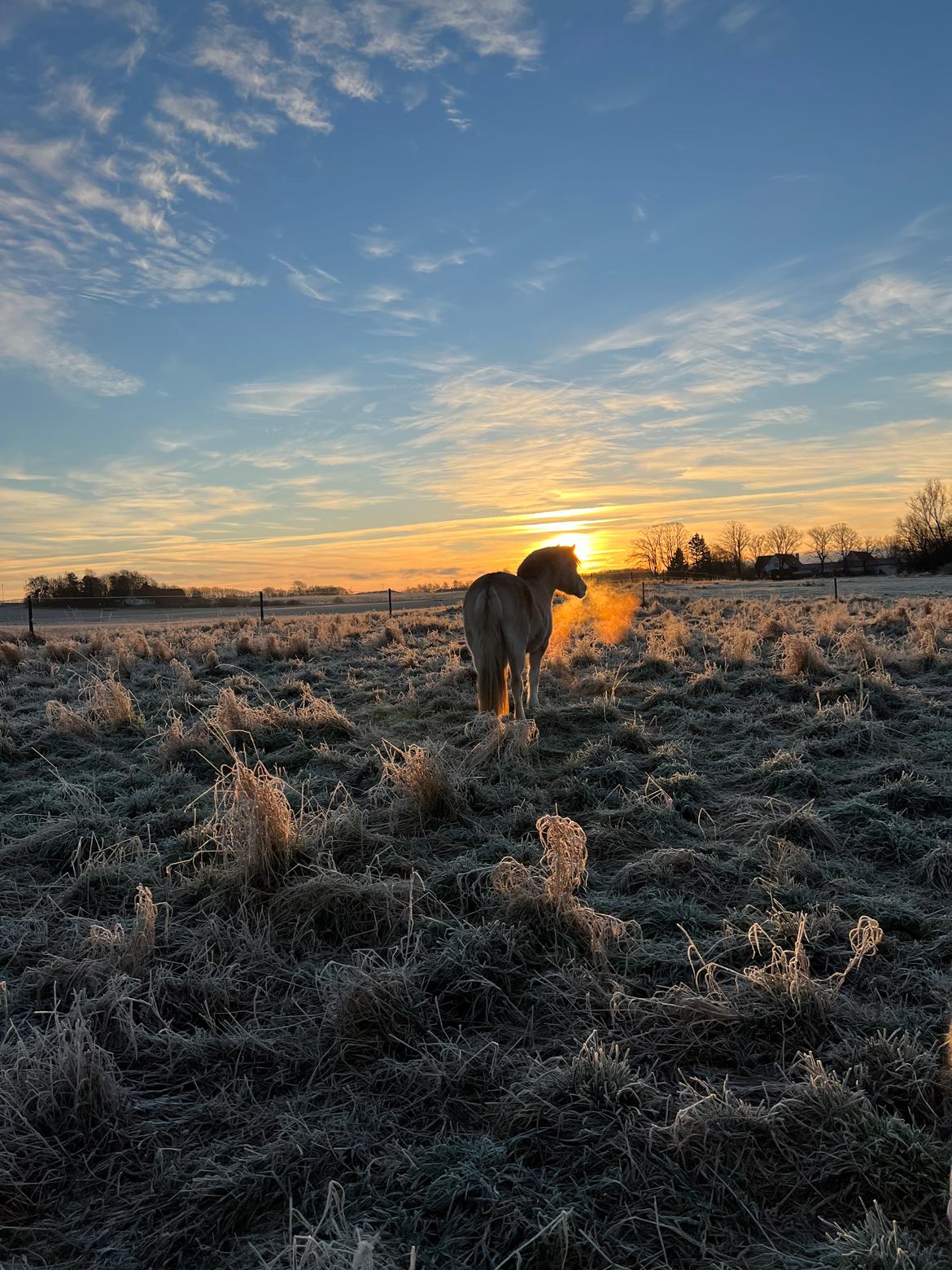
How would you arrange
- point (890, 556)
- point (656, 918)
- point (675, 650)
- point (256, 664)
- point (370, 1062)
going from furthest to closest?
1. point (890, 556)
2. point (256, 664)
3. point (675, 650)
4. point (656, 918)
5. point (370, 1062)

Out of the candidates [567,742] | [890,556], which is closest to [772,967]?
[567,742]

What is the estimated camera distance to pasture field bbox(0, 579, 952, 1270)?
6.79ft

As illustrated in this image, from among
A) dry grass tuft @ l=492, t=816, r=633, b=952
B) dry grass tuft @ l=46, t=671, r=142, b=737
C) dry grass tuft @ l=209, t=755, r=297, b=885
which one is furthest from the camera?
dry grass tuft @ l=46, t=671, r=142, b=737

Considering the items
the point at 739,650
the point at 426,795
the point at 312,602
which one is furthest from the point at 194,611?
the point at 426,795

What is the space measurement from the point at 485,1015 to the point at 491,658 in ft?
15.1

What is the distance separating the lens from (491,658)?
24.4ft

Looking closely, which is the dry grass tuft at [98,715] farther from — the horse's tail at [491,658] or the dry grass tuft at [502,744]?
the dry grass tuft at [502,744]

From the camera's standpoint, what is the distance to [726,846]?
4.68m

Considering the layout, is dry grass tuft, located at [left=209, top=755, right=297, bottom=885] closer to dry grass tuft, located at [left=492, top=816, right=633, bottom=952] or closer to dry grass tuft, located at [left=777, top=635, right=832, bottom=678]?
dry grass tuft, located at [left=492, top=816, right=633, bottom=952]

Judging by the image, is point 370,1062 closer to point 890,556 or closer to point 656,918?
point 656,918

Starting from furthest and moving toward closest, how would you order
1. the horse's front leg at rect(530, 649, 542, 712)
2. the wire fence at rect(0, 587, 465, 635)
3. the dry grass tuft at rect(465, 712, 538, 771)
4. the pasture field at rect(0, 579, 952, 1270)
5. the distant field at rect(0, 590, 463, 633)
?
the wire fence at rect(0, 587, 465, 635), the distant field at rect(0, 590, 463, 633), the horse's front leg at rect(530, 649, 542, 712), the dry grass tuft at rect(465, 712, 538, 771), the pasture field at rect(0, 579, 952, 1270)

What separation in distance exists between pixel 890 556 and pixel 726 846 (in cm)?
8833

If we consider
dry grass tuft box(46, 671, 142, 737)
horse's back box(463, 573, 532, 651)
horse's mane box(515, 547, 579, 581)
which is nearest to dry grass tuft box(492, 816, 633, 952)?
horse's back box(463, 573, 532, 651)

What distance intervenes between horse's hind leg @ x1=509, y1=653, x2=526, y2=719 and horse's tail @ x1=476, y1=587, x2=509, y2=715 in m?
0.16
